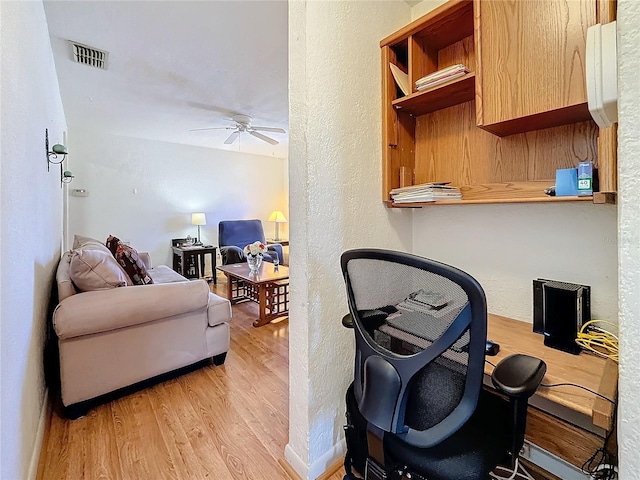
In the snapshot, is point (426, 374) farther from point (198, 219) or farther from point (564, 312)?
point (198, 219)

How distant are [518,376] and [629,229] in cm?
51

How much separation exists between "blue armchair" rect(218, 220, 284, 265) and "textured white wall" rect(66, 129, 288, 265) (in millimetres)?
374

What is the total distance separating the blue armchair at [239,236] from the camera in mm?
4906

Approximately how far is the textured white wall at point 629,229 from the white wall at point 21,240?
4.98ft

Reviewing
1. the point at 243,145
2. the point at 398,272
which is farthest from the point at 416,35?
the point at 243,145

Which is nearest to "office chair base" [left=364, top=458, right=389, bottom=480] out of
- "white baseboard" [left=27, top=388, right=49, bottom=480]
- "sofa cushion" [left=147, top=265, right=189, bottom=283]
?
"white baseboard" [left=27, top=388, right=49, bottom=480]

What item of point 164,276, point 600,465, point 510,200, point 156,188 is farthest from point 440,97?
point 156,188

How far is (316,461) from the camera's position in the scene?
131 cm

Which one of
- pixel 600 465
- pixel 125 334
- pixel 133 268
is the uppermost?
pixel 133 268

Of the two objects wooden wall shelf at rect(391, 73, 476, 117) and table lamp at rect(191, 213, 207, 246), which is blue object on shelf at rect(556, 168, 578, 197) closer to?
wooden wall shelf at rect(391, 73, 476, 117)

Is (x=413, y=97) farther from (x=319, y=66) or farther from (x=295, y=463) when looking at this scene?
(x=295, y=463)

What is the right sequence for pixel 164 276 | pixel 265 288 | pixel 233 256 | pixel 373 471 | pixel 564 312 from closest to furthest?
pixel 373 471
pixel 564 312
pixel 265 288
pixel 164 276
pixel 233 256

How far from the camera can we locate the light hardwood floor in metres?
1.37

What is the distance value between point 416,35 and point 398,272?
1.23 meters
